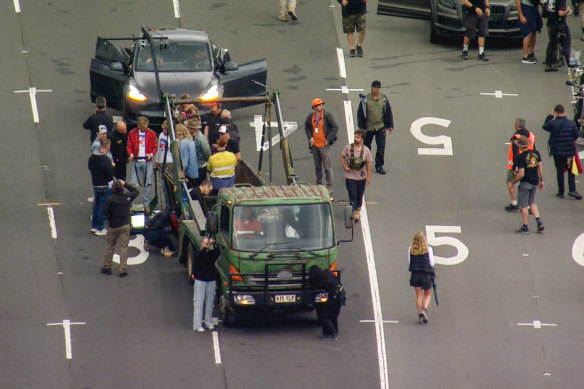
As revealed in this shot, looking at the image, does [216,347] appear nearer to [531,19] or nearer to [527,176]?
[527,176]

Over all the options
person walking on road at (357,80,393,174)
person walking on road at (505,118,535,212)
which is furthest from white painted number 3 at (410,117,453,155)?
person walking on road at (505,118,535,212)

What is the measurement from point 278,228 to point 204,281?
1.38 m

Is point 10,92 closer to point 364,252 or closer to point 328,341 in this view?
point 364,252

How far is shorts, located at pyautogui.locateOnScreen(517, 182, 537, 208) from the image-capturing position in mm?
26922

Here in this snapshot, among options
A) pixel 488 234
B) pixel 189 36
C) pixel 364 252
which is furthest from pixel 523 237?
pixel 189 36

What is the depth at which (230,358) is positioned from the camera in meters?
22.5

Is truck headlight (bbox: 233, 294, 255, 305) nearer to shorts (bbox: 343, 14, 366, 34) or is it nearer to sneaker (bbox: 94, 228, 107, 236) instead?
sneaker (bbox: 94, 228, 107, 236)

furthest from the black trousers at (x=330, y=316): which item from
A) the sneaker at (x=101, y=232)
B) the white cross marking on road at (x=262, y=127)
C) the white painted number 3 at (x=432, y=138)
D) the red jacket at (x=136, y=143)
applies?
the white painted number 3 at (x=432, y=138)

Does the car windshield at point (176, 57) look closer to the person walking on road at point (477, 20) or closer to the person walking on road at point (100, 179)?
the person walking on road at point (100, 179)

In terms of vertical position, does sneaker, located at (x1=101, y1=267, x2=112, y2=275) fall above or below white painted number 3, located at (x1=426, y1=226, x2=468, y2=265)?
above

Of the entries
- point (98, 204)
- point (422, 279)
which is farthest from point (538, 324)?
point (98, 204)

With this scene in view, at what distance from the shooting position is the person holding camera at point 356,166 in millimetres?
26859

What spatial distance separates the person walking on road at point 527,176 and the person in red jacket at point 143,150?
6.44 metres

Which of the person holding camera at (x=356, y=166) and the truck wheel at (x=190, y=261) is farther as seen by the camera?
the person holding camera at (x=356, y=166)
